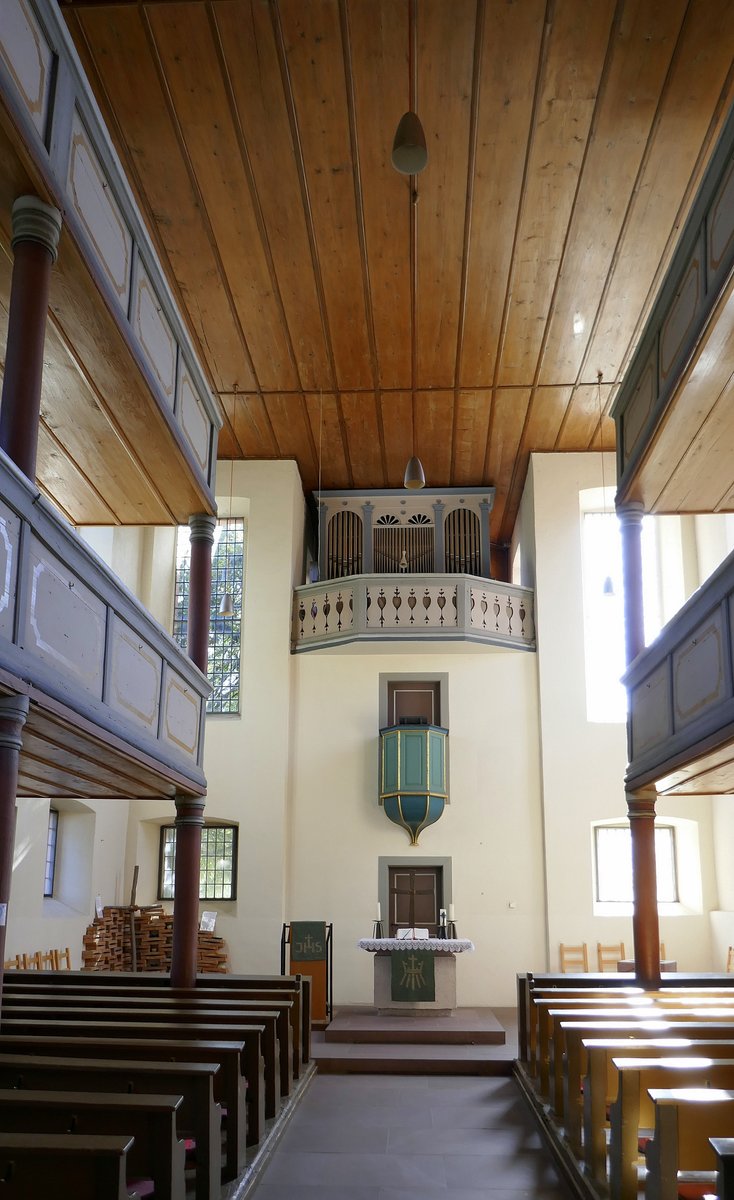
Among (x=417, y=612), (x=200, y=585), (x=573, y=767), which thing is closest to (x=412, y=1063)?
(x=200, y=585)

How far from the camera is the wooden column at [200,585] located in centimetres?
1017

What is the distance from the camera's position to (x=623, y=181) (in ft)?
33.4

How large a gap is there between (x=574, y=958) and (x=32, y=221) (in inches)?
500

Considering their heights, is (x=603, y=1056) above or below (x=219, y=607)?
below

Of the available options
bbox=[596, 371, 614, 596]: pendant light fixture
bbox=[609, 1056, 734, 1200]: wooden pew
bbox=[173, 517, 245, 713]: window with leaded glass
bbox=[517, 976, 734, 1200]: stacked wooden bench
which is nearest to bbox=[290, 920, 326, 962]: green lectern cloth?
bbox=[173, 517, 245, 713]: window with leaded glass

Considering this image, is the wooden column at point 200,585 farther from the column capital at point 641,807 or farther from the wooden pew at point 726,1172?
the wooden pew at point 726,1172

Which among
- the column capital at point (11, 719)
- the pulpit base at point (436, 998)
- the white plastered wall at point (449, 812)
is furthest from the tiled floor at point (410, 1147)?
the white plastered wall at point (449, 812)

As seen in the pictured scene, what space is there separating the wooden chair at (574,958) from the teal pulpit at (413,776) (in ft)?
8.50

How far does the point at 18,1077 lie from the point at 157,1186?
1197 millimetres

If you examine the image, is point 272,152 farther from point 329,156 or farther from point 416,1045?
point 416,1045

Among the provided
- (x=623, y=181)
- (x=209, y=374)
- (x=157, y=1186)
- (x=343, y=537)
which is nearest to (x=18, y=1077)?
(x=157, y=1186)

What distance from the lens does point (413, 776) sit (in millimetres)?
15422

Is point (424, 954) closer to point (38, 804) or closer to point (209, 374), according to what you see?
point (38, 804)

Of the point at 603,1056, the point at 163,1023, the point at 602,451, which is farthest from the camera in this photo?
the point at 602,451
